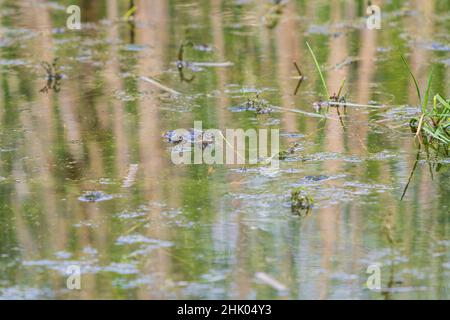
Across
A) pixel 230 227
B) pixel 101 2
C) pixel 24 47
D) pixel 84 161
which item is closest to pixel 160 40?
pixel 24 47

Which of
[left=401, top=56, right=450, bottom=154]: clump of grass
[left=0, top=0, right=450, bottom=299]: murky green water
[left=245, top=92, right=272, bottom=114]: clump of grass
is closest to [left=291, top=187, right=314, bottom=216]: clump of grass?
[left=0, top=0, right=450, bottom=299]: murky green water

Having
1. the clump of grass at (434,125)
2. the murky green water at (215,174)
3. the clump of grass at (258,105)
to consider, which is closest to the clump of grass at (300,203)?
the murky green water at (215,174)

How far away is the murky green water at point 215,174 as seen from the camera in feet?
9.73

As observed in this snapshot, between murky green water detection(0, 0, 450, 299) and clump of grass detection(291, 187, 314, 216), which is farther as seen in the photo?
clump of grass detection(291, 187, 314, 216)

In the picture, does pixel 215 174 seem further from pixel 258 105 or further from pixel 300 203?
pixel 258 105

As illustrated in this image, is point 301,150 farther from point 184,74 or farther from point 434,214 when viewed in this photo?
point 184,74

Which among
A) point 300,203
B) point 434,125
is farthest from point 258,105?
point 300,203

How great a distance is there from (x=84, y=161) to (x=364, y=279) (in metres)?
1.51

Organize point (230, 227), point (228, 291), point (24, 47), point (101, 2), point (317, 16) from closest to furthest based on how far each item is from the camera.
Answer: point (228, 291) < point (230, 227) < point (24, 47) < point (317, 16) < point (101, 2)

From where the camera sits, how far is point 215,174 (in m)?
3.79

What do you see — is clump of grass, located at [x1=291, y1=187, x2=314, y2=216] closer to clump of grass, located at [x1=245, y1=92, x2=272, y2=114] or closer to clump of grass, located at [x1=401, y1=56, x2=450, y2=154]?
clump of grass, located at [x1=401, y1=56, x2=450, y2=154]

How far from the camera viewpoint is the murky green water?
117 inches

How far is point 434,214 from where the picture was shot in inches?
131

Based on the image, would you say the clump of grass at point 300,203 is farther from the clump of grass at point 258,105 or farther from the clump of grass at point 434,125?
the clump of grass at point 258,105
